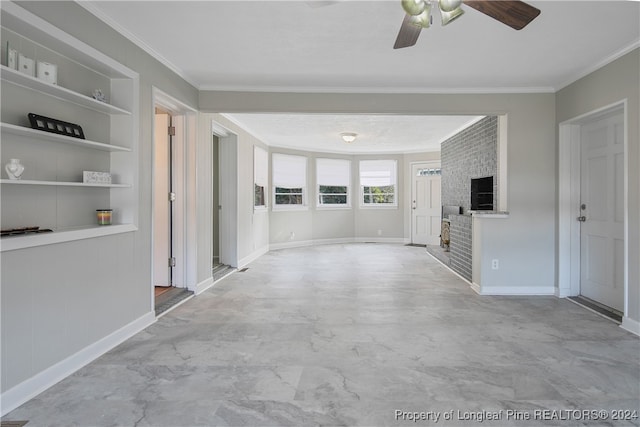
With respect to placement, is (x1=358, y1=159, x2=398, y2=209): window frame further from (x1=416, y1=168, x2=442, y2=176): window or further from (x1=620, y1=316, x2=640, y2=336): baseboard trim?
(x1=620, y1=316, x2=640, y2=336): baseboard trim

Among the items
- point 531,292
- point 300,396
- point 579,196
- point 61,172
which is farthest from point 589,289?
point 61,172

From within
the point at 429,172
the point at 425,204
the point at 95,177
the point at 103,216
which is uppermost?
the point at 429,172

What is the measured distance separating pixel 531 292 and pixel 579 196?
124 cm

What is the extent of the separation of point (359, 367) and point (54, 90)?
103 inches

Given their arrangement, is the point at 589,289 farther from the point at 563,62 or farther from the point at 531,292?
the point at 563,62

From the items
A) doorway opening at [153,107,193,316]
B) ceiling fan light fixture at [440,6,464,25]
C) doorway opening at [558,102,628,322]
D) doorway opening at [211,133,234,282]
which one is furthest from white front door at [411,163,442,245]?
ceiling fan light fixture at [440,6,464,25]

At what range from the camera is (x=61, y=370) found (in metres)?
2.20

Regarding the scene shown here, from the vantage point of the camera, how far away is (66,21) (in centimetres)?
225

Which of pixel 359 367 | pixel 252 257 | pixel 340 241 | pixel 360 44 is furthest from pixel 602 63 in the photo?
pixel 340 241

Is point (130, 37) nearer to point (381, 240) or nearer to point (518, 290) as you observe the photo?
point (518, 290)

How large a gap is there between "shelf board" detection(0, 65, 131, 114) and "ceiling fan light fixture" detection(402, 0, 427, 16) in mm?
2079

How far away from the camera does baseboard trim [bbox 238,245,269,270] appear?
5898mm

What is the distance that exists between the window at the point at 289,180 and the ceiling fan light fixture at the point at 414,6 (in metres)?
6.04

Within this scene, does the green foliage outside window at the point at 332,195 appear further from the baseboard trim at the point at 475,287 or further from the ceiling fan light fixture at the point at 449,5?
the ceiling fan light fixture at the point at 449,5
